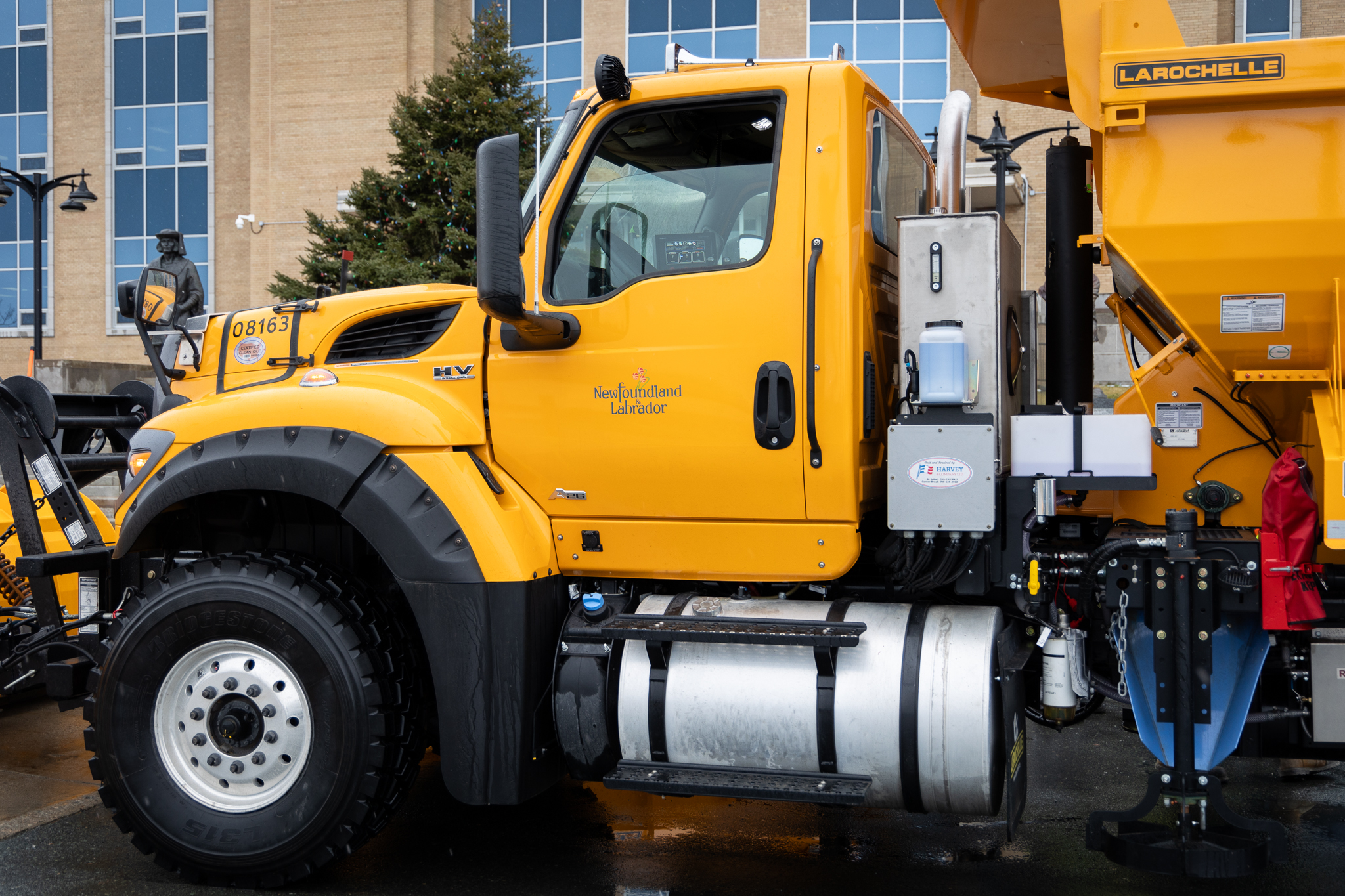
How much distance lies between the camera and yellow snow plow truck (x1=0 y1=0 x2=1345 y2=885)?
3.44 meters

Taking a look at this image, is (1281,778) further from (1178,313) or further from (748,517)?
(748,517)

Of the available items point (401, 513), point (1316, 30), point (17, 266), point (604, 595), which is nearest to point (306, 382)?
point (401, 513)

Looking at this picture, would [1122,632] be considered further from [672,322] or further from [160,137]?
[160,137]

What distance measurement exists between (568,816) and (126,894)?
177cm

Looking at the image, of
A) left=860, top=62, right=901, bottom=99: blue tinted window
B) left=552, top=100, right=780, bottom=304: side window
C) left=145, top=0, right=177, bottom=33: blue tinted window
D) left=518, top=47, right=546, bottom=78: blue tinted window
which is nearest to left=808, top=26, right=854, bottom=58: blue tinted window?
left=860, top=62, right=901, bottom=99: blue tinted window

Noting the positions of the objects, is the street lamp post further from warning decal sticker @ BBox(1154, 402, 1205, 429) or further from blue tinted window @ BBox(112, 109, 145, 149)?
warning decal sticker @ BBox(1154, 402, 1205, 429)

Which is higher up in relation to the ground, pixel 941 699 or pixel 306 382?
pixel 306 382

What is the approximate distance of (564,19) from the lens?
2697cm

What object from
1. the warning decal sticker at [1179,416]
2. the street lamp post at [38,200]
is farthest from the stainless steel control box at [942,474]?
the street lamp post at [38,200]

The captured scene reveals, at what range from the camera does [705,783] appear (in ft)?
11.7

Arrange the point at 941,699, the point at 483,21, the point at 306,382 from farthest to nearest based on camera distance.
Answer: the point at 483,21
the point at 306,382
the point at 941,699

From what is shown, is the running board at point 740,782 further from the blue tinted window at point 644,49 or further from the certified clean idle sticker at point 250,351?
the blue tinted window at point 644,49

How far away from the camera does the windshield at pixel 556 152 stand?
3.94m

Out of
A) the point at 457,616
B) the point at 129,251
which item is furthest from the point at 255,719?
the point at 129,251
